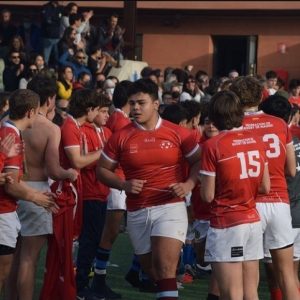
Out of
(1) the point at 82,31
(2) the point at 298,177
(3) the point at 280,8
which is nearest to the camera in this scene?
(2) the point at 298,177

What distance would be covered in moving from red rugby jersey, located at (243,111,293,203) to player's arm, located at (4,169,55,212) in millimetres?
1689

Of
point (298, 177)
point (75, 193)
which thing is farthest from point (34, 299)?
point (298, 177)

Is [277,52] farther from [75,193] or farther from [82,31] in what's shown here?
[75,193]

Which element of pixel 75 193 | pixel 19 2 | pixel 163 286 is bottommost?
pixel 163 286

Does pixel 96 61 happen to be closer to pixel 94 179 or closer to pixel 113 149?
pixel 94 179

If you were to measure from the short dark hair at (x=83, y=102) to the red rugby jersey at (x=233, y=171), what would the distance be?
2011mm

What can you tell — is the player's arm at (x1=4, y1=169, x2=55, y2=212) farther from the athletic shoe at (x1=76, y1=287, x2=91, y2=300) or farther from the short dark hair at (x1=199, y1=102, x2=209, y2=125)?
the short dark hair at (x1=199, y1=102, x2=209, y2=125)

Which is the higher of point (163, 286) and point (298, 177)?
point (298, 177)

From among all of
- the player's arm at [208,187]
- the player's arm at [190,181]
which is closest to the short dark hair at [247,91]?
the player's arm at [190,181]

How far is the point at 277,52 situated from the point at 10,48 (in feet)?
32.5

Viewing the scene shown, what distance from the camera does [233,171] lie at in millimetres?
6715

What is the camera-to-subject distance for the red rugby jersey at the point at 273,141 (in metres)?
7.29

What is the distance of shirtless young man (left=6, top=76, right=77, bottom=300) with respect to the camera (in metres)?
7.64

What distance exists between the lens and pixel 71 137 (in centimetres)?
830
